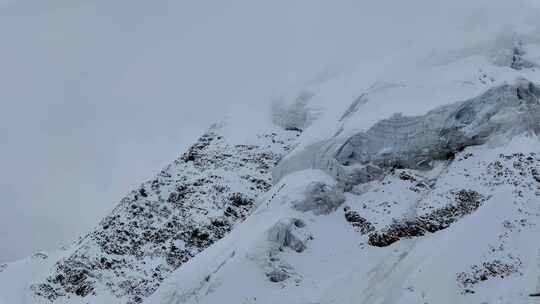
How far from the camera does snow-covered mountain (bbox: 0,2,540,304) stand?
35.5m

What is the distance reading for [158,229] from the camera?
49125mm

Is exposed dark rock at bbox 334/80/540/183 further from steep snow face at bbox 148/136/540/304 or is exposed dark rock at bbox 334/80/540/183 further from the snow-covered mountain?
steep snow face at bbox 148/136/540/304

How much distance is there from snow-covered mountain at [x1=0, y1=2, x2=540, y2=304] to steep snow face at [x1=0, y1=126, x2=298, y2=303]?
9cm

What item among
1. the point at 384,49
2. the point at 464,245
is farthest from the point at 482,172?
the point at 384,49

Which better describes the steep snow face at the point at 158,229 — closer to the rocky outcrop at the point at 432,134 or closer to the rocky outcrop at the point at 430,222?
the rocky outcrop at the point at 432,134

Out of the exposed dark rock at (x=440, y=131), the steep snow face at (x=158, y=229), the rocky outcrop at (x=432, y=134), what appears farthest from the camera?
the steep snow face at (x=158, y=229)

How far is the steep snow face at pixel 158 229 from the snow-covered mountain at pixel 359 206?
9 centimetres

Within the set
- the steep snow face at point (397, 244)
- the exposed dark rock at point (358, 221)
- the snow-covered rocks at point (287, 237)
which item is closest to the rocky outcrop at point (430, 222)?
the steep snow face at point (397, 244)

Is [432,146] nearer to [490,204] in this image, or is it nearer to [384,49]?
[490,204]

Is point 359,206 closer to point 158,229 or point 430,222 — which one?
point 430,222

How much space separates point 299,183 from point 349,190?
9.27ft

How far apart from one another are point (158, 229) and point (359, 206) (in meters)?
13.7

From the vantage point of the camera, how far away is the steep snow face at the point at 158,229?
4697cm

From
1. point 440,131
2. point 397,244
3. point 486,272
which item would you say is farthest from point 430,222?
point 440,131
